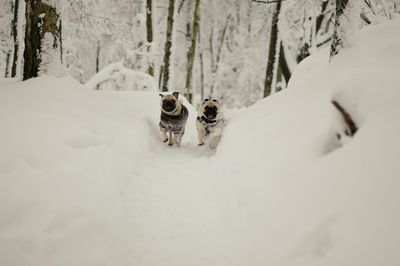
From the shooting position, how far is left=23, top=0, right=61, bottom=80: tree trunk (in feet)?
21.6

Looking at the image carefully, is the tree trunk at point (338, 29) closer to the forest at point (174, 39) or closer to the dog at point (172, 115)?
the forest at point (174, 39)

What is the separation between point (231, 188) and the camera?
15.8 feet

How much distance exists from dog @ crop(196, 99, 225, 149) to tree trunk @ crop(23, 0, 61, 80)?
145 inches

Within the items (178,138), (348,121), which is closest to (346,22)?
(348,121)

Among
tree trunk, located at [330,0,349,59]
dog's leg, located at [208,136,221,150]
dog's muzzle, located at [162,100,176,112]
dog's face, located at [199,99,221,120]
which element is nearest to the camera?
tree trunk, located at [330,0,349,59]

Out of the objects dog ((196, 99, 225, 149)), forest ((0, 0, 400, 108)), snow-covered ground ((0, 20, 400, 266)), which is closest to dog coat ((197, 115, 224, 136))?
dog ((196, 99, 225, 149))

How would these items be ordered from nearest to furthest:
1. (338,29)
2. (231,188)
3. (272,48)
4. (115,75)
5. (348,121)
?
(348,121), (231,188), (338,29), (115,75), (272,48)

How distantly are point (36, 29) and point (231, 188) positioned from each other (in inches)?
201

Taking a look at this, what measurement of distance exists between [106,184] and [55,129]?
124cm

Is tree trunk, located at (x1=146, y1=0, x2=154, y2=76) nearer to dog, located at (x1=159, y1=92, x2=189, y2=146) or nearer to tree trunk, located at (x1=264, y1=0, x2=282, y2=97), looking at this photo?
tree trunk, located at (x1=264, y1=0, x2=282, y2=97)

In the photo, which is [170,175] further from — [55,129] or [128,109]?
[128,109]

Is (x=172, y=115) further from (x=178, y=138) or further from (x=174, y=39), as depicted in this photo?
(x=174, y=39)

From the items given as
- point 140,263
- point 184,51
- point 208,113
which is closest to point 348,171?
point 140,263

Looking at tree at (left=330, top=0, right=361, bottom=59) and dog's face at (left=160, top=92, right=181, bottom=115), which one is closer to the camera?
tree at (left=330, top=0, right=361, bottom=59)
